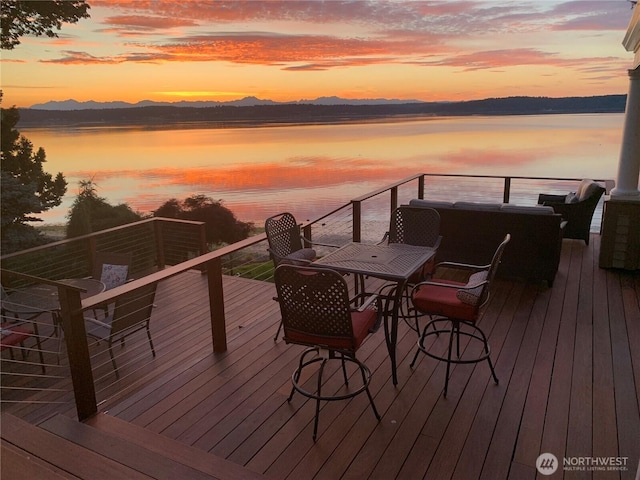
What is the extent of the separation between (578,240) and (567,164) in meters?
6.45

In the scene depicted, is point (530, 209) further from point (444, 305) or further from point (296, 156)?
point (296, 156)

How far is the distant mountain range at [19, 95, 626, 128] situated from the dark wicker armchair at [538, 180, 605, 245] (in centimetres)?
433

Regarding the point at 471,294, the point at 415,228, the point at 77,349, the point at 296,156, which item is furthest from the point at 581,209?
the point at 296,156

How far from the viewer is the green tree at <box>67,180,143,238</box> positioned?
1559 centimetres

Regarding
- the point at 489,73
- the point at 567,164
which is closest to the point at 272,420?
the point at 489,73

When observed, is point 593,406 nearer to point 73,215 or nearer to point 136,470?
point 136,470

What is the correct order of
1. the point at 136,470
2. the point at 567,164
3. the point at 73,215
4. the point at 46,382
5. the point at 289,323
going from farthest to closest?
the point at 73,215 → the point at 567,164 → the point at 46,382 → the point at 289,323 → the point at 136,470

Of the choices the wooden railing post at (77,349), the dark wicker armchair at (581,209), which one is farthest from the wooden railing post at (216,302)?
the dark wicker armchair at (581,209)

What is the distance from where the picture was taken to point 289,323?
2.61 m

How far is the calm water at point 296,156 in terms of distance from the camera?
42.5ft

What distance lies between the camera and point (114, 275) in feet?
16.0

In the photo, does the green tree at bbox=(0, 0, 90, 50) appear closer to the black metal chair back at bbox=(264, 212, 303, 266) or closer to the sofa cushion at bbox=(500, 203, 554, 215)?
the black metal chair back at bbox=(264, 212, 303, 266)

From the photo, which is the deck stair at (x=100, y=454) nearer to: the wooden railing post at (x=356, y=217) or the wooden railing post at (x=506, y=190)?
the wooden railing post at (x=356, y=217)

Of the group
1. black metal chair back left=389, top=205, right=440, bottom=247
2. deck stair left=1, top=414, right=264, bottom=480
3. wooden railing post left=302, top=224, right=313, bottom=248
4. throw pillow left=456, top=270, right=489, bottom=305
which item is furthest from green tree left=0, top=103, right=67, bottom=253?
throw pillow left=456, top=270, right=489, bottom=305
